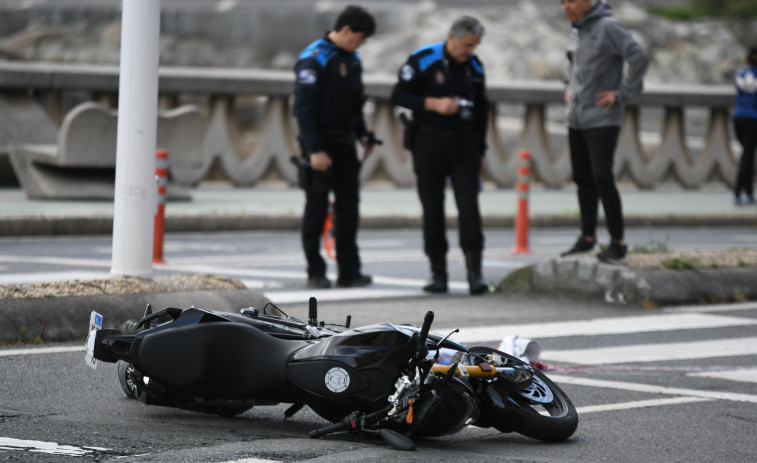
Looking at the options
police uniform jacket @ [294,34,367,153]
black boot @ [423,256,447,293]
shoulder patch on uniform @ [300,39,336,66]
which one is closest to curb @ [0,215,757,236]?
police uniform jacket @ [294,34,367,153]

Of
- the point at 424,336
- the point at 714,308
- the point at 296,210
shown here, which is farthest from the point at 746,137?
the point at 424,336

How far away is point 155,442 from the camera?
525cm

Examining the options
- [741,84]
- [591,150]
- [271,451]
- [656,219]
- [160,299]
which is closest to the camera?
[271,451]

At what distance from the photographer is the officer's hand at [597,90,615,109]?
10.2m

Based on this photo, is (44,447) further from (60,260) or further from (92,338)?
(60,260)

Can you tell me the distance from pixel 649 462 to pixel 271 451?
1413 millimetres

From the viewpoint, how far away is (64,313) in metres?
7.64

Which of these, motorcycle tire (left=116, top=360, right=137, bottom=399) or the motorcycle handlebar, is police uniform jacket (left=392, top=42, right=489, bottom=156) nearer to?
motorcycle tire (left=116, top=360, right=137, bottom=399)

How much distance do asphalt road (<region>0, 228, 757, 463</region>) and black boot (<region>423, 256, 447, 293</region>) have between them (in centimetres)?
15

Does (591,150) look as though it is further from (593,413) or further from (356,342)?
(356,342)

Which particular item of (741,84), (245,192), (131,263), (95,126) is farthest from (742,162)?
(131,263)

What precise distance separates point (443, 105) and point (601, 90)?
1.14m

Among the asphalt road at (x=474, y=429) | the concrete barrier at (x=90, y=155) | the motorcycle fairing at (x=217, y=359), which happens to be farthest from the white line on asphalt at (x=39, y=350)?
the concrete barrier at (x=90, y=155)

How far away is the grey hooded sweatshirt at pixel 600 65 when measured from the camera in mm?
10188
